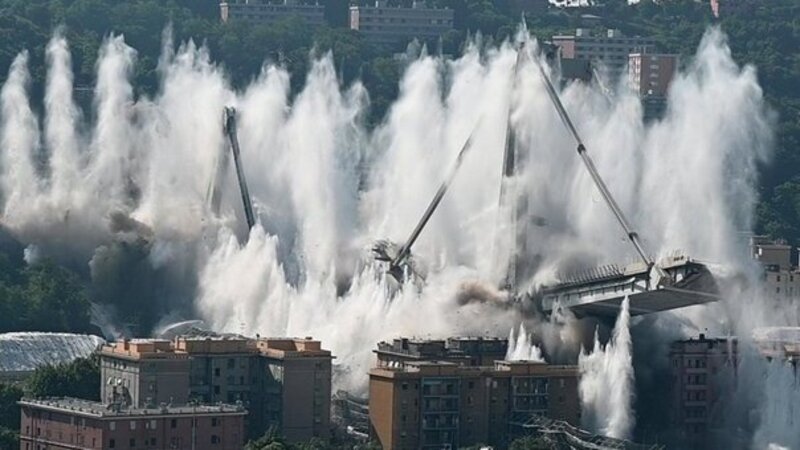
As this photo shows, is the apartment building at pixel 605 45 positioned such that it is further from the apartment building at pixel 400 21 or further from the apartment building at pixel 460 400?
the apartment building at pixel 460 400

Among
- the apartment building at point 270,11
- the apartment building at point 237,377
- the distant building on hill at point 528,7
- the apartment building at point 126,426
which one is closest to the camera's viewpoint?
the apartment building at point 126,426

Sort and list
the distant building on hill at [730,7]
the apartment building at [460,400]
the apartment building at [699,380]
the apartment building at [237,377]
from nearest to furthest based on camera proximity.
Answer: the apartment building at [237,377] < the apartment building at [460,400] < the apartment building at [699,380] < the distant building on hill at [730,7]

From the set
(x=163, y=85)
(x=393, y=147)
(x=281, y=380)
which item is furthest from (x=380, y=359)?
(x=163, y=85)

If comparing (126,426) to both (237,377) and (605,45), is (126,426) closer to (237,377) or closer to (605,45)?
(237,377)

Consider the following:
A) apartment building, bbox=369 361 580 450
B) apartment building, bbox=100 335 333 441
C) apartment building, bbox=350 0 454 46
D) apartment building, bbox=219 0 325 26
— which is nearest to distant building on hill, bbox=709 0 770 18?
apartment building, bbox=350 0 454 46

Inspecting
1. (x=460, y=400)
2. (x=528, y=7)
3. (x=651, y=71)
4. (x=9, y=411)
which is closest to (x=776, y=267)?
(x=460, y=400)

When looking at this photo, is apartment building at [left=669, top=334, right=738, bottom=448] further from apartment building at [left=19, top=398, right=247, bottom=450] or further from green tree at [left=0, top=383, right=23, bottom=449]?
green tree at [left=0, top=383, right=23, bottom=449]

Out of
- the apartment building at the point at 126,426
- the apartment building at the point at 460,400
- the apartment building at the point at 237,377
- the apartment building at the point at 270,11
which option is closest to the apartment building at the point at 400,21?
the apartment building at the point at 270,11
